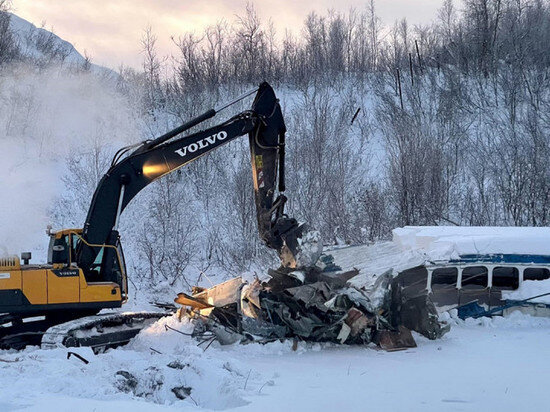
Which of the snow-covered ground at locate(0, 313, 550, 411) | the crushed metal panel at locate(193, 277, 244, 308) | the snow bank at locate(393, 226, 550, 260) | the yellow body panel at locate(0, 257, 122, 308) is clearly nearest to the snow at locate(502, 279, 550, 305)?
the snow bank at locate(393, 226, 550, 260)

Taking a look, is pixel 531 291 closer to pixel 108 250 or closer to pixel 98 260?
pixel 108 250

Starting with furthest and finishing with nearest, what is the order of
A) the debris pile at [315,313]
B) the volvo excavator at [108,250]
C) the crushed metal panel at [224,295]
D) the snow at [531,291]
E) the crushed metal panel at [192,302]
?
the snow at [531,291] → the crushed metal panel at [192,302] → the crushed metal panel at [224,295] → the debris pile at [315,313] → the volvo excavator at [108,250]

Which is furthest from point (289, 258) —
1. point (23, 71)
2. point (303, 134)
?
point (23, 71)

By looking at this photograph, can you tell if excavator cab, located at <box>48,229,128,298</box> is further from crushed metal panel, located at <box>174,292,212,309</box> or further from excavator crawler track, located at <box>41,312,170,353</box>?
crushed metal panel, located at <box>174,292,212,309</box>

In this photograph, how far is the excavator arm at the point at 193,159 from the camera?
10.8m

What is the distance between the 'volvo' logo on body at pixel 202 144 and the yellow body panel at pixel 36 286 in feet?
10.5

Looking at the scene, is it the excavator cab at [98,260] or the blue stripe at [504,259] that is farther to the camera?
Answer: the blue stripe at [504,259]

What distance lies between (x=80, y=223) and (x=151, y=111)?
11977 mm

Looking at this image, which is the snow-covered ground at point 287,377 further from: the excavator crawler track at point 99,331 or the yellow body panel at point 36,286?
the yellow body panel at point 36,286

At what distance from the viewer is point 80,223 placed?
24875 mm

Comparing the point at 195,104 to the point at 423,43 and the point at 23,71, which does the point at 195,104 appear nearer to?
the point at 23,71

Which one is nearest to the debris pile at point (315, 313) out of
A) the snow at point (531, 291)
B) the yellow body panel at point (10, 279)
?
the snow at point (531, 291)

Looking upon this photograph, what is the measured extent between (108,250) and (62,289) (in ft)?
3.45

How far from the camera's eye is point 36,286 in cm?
1009
